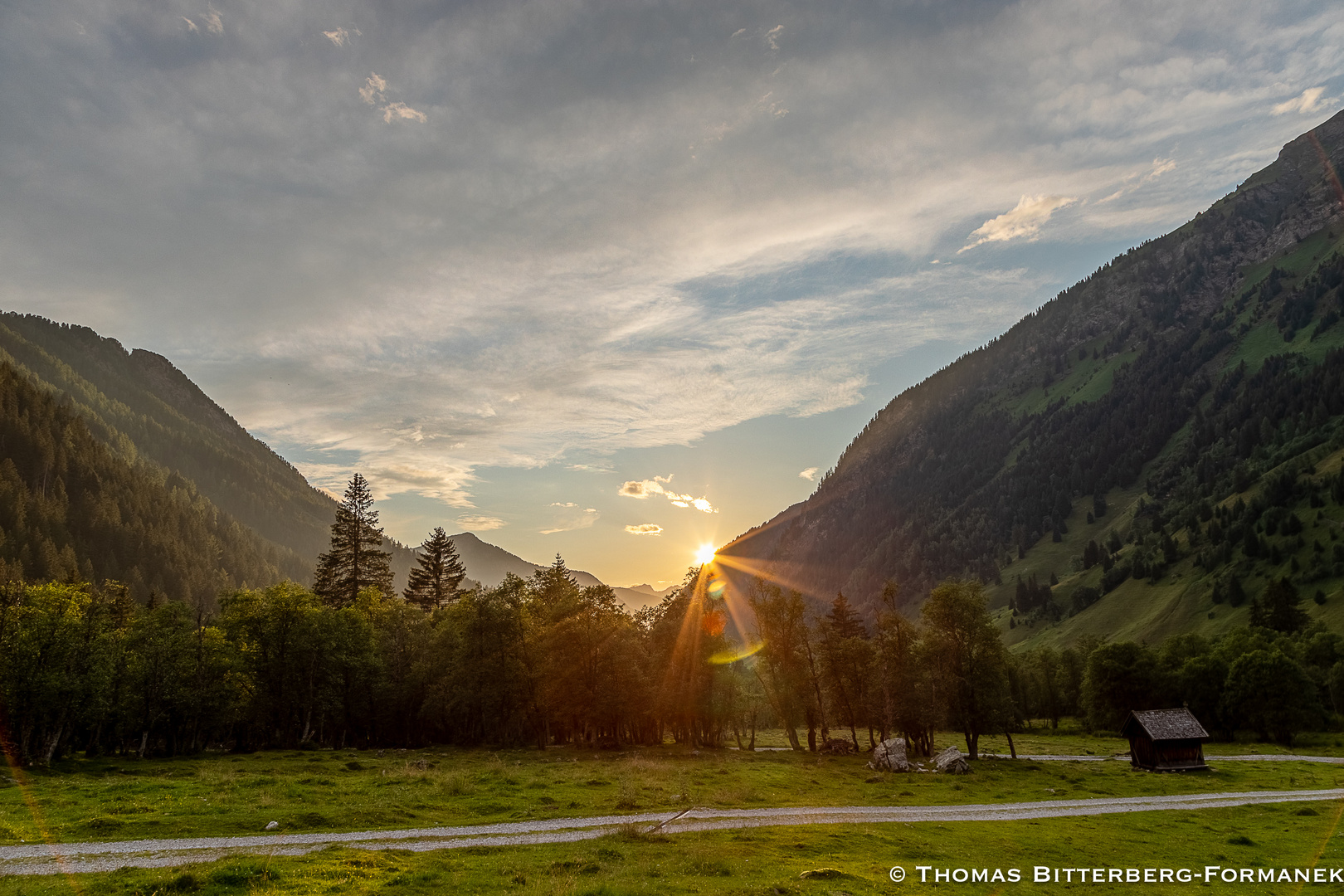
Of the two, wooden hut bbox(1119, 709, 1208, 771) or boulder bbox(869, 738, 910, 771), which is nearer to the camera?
boulder bbox(869, 738, 910, 771)

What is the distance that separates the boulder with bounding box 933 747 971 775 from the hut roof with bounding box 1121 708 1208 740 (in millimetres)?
Answer: 25541

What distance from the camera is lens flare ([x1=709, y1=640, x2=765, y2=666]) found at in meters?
84.8

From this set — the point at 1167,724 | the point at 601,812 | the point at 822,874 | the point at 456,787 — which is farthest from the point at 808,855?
the point at 1167,724

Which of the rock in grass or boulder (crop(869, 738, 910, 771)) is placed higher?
the rock in grass

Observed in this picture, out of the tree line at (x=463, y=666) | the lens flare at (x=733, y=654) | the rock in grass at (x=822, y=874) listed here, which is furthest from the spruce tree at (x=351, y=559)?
the rock in grass at (x=822, y=874)

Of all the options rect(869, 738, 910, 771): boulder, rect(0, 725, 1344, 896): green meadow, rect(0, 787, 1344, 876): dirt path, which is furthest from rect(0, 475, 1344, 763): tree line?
rect(0, 787, 1344, 876): dirt path

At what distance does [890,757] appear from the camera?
69.5 m

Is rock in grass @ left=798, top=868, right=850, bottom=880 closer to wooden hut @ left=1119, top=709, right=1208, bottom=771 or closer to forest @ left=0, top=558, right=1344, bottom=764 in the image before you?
forest @ left=0, top=558, right=1344, bottom=764

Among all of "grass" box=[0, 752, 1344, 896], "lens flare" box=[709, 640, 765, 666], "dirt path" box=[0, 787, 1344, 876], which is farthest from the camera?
"lens flare" box=[709, 640, 765, 666]

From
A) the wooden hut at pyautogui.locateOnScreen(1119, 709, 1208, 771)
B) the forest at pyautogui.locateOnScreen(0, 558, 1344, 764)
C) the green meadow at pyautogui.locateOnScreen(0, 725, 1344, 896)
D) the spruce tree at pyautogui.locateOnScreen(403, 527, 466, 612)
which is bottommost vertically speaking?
the wooden hut at pyautogui.locateOnScreen(1119, 709, 1208, 771)

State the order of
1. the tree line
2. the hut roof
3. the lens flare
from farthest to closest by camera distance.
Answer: the lens flare
the hut roof
the tree line

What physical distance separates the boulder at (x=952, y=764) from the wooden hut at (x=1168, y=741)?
25232 millimetres

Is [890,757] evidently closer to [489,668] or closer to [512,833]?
[489,668]

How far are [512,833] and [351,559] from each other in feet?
250
